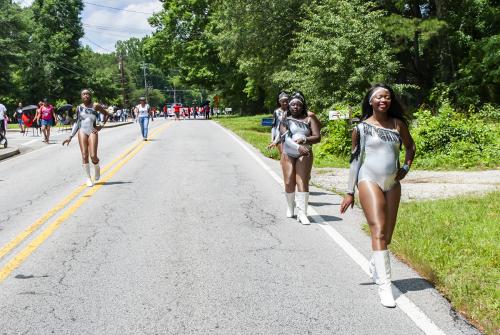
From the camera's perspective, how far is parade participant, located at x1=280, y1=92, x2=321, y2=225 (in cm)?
780

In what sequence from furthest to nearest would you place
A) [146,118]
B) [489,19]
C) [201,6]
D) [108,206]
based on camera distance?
[201,6], [489,19], [146,118], [108,206]

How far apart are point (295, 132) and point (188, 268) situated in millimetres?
2889

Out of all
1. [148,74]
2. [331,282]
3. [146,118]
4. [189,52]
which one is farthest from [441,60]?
[148,74]

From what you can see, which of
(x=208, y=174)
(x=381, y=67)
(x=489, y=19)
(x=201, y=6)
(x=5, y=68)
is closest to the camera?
(x=208, y=174)

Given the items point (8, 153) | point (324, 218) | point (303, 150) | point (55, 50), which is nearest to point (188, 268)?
point (303, 150)

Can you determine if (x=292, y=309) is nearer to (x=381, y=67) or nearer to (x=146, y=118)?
(x=381, y=67)

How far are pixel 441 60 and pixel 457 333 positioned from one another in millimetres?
26948

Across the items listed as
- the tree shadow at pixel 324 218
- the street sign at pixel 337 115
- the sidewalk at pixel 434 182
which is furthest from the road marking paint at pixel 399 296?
the street sign at pixel 337 115

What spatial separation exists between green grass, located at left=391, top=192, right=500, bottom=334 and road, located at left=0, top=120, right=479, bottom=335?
0.55 ft

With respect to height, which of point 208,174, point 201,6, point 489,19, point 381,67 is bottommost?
point 208,174

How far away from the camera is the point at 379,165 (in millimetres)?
4883

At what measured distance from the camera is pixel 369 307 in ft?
15.0

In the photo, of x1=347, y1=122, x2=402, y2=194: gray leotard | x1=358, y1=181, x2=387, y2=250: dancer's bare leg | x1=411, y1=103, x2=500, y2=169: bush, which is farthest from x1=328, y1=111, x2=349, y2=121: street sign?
x1=358, y1=181, x2=387, y2=250: dancer's bare leg

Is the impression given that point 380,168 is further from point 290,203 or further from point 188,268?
point 290,203
